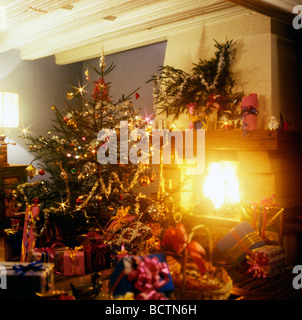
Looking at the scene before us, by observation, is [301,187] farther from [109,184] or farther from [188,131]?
[109,184]

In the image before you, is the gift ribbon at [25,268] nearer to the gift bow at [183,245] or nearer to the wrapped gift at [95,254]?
the gift bow at [183,245]

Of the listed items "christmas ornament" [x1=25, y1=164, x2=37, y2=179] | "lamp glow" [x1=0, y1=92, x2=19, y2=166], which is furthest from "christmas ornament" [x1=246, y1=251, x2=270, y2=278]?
"lamp glow" [x1=0, y1=92, x2=19, y2=166]

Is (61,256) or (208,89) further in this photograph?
(208,89)

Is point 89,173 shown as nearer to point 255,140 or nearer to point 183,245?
point 255,140

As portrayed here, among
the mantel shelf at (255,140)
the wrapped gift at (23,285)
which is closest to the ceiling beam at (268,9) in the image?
the mantel shelf at (255,140)

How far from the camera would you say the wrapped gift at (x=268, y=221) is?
3018 mm

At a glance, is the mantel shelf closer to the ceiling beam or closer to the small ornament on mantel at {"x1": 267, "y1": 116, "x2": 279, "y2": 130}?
the small ornament on mantel at {"x1": 267, "y1": 116, "x2": 279, "y2": 130}

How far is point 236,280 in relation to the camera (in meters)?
2.54

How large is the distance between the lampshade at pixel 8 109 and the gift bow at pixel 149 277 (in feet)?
11.6

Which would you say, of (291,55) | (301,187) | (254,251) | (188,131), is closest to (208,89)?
(188,131)

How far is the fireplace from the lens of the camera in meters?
3.38

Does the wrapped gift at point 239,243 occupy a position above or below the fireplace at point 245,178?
below
